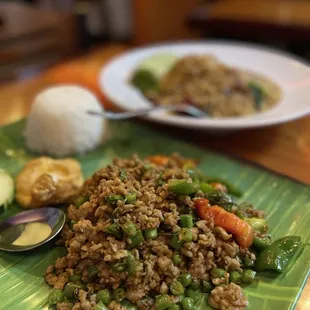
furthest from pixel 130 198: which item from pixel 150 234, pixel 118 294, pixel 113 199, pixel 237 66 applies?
pixel 237 66

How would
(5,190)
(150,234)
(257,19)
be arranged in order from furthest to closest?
(257,19) → (5,190) → (150,234)

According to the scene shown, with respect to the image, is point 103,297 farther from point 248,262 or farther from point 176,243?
point 248,262

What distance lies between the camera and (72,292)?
1624mm

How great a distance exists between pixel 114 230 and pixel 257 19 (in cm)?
415

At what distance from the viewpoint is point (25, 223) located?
6.52ft

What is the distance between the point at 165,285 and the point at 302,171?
1248mm

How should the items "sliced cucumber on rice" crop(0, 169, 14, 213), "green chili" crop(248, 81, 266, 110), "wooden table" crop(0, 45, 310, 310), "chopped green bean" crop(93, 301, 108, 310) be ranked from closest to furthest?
"chopped green bean" crop(93, 301, 108, 310)
"sliced cucumber on rice" crop(0, 169, 14, 213)
"wooden table" crop(0, 45, 310, 310)
"green chili" crop(248, 81, 266, 110)

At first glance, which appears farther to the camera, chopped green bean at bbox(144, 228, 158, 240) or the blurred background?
the blurred background

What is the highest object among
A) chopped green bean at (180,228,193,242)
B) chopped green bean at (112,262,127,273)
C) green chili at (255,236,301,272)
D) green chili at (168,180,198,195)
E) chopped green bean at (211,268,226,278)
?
green chili at (168,180,198,195)

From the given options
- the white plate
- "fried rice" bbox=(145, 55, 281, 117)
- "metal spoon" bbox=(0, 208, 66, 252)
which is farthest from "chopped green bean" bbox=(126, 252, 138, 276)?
"fried rice" bbox=(145, 55, 281, 117)

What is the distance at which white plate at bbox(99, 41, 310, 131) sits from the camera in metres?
2.61

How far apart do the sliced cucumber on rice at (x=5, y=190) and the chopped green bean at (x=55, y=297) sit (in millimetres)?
636

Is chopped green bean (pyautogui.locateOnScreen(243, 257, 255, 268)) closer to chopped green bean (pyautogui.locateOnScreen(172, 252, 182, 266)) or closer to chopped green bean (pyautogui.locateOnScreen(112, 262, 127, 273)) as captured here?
chopped green bean (pyautogui.locateOnScreen(172, 252, 182, 266))

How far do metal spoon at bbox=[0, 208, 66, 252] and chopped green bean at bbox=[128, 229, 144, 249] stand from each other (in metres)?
0.41
